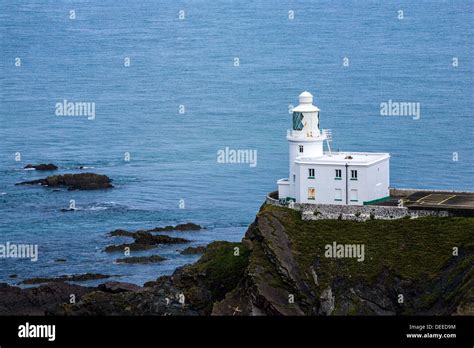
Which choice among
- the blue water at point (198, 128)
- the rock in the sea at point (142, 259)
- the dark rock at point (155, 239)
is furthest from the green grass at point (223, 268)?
the dark rock at point (155, 239)

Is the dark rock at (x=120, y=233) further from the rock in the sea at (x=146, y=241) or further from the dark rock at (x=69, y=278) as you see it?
the dark rock at (x=69, y=278)

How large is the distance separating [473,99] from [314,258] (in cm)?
8452

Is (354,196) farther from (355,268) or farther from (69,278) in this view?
(69,278)

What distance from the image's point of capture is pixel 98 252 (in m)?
90.2

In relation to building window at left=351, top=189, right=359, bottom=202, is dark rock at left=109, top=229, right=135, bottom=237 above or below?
below

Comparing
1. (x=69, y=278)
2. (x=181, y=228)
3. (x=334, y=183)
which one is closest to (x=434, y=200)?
(x=334, y=183)

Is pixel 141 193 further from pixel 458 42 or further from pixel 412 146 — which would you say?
pixel 458 42

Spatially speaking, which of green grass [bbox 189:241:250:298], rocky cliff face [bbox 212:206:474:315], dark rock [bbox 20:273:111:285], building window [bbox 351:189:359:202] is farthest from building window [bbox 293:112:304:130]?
dark rock [bbox 20:273:111:285]

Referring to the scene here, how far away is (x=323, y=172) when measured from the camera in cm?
7012

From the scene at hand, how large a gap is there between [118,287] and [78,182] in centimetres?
3701

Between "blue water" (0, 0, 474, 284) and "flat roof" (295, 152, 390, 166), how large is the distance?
14.8m

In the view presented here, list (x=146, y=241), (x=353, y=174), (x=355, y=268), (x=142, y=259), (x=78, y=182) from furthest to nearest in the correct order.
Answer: (x=78, y=182)
(x=146, y=241)
(x=142, y=259)
(x=353, y=174)
(x=355, y=268)

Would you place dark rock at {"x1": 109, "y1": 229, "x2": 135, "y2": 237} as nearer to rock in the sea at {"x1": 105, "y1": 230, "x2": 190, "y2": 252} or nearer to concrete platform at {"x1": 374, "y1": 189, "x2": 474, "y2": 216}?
rock in the sea at {"x1": 105, "y1": 230, "x2": 190, "y2": 252}

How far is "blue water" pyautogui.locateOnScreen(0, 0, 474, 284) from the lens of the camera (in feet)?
324
